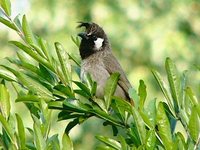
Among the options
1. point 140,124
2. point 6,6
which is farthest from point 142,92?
point 6,6

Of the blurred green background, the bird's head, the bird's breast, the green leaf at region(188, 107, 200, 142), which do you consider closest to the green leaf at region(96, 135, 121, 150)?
the green leaf at region(188, 107, 200, 142)

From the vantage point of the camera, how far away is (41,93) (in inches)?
58.5

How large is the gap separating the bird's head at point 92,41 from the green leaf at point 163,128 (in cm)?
134

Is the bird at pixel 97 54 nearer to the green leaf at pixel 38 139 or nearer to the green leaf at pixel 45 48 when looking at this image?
the green leaf at pixel 45 48

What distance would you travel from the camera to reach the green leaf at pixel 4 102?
1342mm

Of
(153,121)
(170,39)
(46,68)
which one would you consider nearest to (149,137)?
(153,121)

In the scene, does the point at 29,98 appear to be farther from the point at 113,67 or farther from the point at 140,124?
the point at 113,67

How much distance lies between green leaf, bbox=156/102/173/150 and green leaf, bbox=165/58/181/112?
0.35 feet

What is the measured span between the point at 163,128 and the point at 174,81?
0.16 metres

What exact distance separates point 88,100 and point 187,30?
4.47 metres

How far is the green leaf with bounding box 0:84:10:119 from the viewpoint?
1.34 m

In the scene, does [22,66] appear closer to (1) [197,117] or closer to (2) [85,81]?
(2) [85,81]

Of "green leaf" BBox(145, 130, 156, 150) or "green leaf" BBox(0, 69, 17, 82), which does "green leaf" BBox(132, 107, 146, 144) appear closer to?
"green leaf" BBox(145, 130, 156, 150)

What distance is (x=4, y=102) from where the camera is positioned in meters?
1.36
